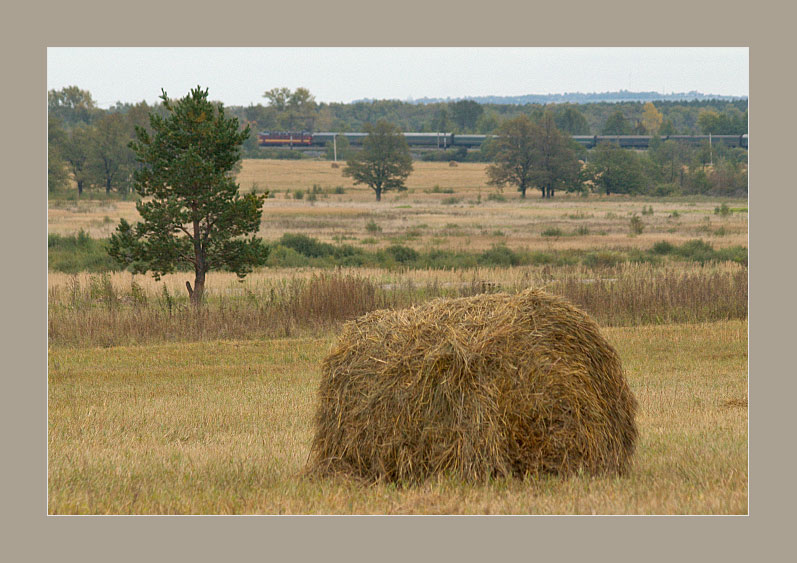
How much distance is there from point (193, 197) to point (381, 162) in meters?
79.6

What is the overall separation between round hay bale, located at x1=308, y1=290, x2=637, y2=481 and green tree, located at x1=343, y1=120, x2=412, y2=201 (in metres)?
93.4

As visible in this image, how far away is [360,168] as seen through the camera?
337 feet

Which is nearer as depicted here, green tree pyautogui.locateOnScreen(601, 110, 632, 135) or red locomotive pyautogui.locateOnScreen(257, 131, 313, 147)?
green tree pyautogui.locateOnScreen(601, 110, 632, 135)

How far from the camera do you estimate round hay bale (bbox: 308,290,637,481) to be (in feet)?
25.0

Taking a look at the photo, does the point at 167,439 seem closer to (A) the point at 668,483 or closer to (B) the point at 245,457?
(B) the point at 245,457

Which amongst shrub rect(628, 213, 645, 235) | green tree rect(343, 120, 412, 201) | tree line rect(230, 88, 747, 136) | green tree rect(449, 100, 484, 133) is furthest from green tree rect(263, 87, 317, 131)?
shrub rect(628, 213, 645, 235)

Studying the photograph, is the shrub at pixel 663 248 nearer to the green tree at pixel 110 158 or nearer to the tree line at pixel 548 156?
the tree line at pixel 548 156

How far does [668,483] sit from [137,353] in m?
12.8

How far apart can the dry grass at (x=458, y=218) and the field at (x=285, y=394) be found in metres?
9.49

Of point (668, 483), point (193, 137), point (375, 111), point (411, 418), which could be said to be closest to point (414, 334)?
point (411, 418)

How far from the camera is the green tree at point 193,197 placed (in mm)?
23258

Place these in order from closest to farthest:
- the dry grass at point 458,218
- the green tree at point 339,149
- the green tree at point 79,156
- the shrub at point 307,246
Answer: the shrub at point 307,246, the dry grass at point 458,218, the green tree at point 79,156, the green tree at point 339,149

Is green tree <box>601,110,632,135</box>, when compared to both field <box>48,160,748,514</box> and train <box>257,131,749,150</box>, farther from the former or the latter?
field <box>48,160,748,514</box>

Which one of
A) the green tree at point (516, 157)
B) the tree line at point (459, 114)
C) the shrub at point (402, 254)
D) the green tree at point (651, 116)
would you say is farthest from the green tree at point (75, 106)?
the shrub at point (402, 254)
